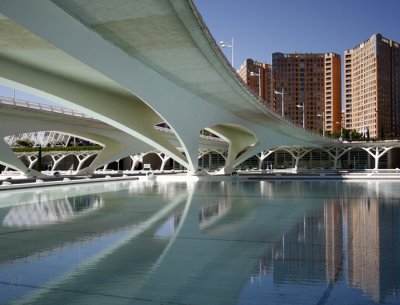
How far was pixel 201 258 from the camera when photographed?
245 inches

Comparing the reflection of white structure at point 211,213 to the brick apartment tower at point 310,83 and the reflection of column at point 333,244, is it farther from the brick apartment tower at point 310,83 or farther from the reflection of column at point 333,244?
the brick apartment tower at point 310,83

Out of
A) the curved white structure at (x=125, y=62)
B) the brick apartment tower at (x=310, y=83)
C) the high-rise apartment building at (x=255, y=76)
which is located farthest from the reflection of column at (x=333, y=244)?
the brick apartment tower at (x=310, y=83)

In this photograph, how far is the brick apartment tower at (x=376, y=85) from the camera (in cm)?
9112

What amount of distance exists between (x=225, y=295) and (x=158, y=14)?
415 inches

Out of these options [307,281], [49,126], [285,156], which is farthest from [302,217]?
[285,156]

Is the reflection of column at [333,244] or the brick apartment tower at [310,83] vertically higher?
the brick apartment tower at [310,83]

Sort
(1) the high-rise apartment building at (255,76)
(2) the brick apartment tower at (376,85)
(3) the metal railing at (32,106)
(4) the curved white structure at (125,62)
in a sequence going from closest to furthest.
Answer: (4) the curved white structure at (125,62) < (3) the metal railing at (32,106) < (1) the high-rise apartment building at (255,76) < (2) the brick apartment tower at (376,85)

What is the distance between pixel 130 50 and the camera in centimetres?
1664

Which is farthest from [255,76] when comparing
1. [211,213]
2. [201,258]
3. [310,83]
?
[201,258]

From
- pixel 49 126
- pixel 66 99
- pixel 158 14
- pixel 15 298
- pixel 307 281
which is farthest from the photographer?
pixel 49 126

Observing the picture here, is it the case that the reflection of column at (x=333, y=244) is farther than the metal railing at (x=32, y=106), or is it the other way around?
the metal railing at (x=32, y=106)

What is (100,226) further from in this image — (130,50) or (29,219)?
(130,50)

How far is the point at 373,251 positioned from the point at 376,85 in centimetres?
9285

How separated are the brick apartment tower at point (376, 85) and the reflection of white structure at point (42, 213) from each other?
3347 inches
